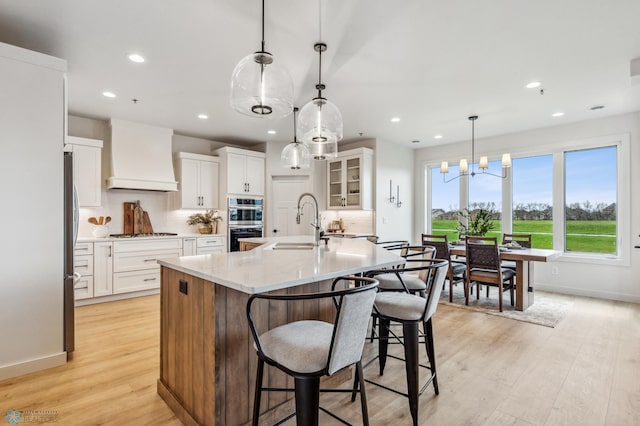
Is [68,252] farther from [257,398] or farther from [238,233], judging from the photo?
[238,233]

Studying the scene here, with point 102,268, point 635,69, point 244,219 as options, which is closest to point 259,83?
point 635,69

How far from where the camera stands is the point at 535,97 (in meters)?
3.98

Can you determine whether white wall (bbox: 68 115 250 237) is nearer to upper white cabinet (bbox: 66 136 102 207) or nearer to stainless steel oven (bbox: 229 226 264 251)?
upper white cabinet (bbox: 66 136 102 207)

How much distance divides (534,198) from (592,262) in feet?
4.22

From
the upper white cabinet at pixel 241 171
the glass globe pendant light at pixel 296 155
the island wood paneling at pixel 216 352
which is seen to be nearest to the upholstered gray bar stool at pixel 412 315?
the island wood paneling at pixel 216 352

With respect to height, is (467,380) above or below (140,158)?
below

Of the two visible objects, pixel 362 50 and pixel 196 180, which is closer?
pixel 362 50

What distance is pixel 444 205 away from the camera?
6746mm

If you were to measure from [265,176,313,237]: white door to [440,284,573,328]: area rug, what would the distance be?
306 centimetres

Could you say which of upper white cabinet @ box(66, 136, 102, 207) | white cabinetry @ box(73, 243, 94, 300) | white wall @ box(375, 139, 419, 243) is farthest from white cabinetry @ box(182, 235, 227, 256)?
white wall @ box(375, 139, 419, 243)

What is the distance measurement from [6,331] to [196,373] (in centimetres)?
176

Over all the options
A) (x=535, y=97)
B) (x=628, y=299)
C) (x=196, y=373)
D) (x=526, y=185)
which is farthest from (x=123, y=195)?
(x=628, y=299)

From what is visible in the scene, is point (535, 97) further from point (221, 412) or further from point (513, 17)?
point (221, 412)

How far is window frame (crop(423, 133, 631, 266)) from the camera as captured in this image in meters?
4.64
